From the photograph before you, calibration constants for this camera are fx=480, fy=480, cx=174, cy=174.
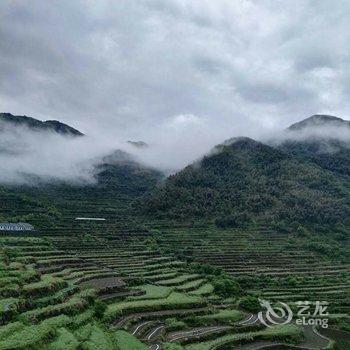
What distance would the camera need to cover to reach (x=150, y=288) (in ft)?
138

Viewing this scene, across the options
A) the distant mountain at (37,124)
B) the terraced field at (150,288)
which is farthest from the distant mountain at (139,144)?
the terraced field at (150,288)

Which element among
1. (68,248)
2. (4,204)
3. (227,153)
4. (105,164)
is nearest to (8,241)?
(68,248)

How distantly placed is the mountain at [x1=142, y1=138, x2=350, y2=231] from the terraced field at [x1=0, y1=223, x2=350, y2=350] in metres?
11.7

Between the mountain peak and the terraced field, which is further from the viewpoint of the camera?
the mountain peak

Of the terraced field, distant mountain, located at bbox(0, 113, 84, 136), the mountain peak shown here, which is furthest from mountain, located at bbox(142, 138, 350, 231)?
distant mountain, located at bbox(0, 113, 84, 136)

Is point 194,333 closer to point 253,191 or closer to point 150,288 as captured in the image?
point 150,288

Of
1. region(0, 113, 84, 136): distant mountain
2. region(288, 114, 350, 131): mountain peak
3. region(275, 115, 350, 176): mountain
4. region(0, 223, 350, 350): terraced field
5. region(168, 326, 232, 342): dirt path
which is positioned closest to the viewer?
region(0, 223, 350, 350): terraced field

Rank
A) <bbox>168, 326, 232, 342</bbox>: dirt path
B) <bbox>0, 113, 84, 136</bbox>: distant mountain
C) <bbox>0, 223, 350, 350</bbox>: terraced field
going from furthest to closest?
1. <bbox>0, 113, 84, 136</bbox>: distant mountain
2. <bbox>168, 326, 232, 342</bbox>: dirt path
3. <bbox>0, 223, 350, 350</bbox>: terraced field

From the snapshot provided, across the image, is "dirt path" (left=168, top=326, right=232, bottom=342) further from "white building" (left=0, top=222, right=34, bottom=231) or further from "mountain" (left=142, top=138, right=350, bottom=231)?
"mountain" (left=142, top=138, right=350, bottom=231)

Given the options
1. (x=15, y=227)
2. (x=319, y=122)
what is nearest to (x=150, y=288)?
(x=15, y=227)

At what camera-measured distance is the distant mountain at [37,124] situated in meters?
167

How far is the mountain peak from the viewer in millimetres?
152425

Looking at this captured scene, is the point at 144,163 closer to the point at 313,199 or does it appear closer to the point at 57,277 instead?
the point at 313,199

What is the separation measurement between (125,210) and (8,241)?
41633mm
